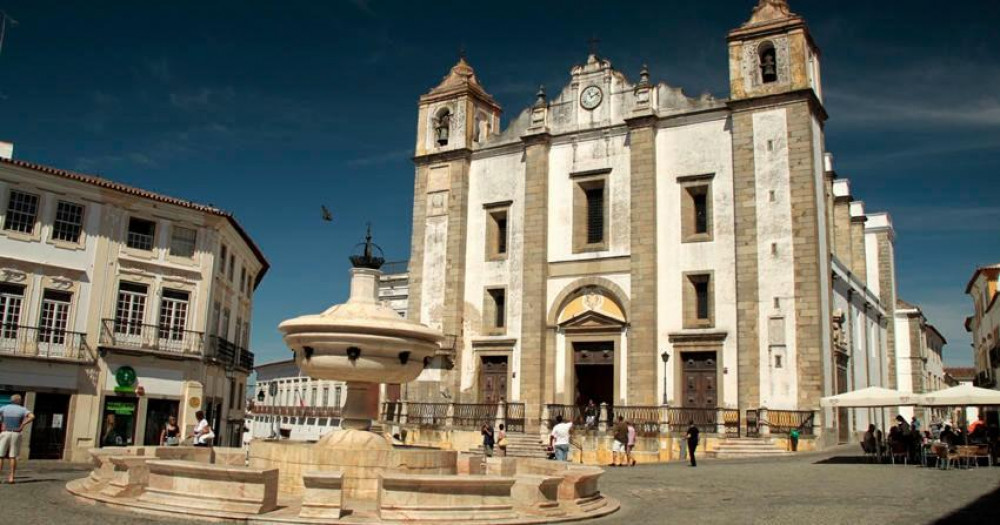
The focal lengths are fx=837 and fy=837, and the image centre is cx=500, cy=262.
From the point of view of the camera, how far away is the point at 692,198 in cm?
2967

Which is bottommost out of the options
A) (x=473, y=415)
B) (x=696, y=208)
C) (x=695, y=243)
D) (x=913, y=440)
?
(x=913, y=440)

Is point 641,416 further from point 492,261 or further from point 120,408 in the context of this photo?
point 120,408

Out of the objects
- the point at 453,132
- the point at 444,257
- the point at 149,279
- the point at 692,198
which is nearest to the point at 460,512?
the point at 149,279

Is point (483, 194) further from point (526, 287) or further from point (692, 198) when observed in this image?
point (692, 198)

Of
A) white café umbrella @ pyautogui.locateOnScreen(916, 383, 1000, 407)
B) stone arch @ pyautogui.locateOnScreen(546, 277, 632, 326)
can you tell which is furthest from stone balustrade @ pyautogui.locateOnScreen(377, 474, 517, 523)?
stone arch @ pyautogui.locateOnScreen(546, 277, 632, 326)

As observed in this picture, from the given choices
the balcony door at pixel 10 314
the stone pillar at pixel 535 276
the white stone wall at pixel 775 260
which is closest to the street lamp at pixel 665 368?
the white stone wall at pixel 775 260

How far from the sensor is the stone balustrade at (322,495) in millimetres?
9102

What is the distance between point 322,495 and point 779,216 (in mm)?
21587

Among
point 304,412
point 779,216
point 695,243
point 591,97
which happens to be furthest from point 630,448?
point 304,412

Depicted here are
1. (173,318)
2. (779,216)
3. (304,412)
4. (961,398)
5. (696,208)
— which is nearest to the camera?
(961,398)

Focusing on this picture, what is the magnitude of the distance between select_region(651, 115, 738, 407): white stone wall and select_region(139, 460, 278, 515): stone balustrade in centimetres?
2037

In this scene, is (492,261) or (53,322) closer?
(53,322)

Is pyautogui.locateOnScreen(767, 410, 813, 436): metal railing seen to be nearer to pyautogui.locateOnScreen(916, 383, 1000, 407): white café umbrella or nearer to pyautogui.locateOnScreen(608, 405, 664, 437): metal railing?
pyautogui.locateOnScreen(608, 405, 664, 437): metal railing

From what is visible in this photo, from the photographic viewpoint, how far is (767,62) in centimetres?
2883
